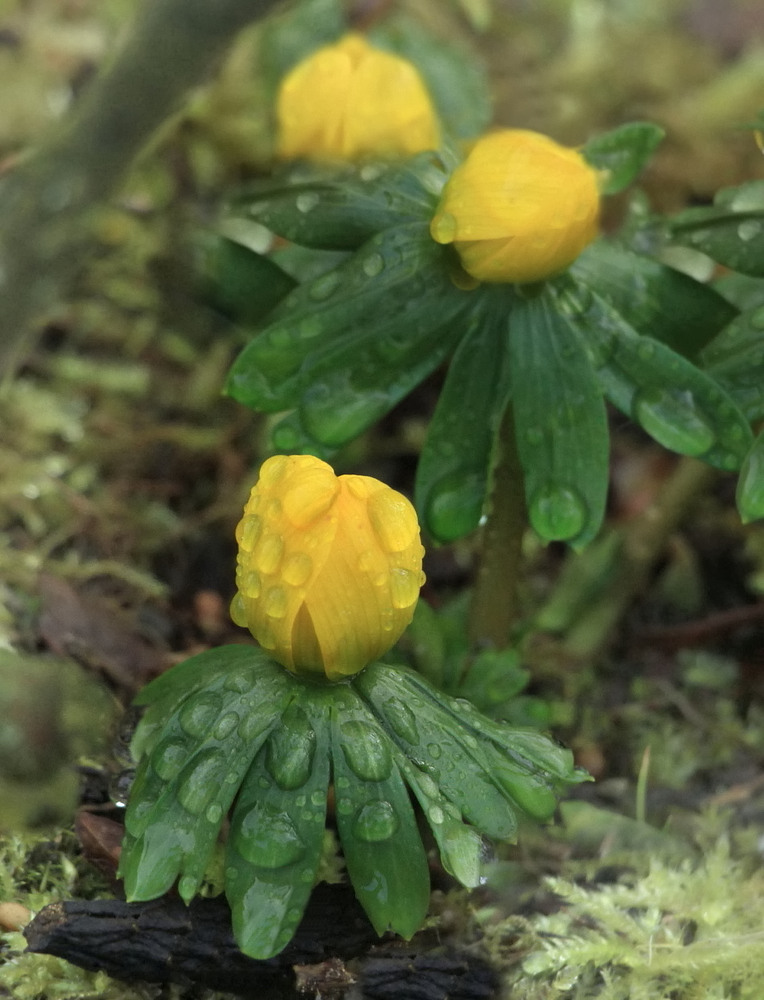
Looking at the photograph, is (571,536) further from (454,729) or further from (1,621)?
(1,621)

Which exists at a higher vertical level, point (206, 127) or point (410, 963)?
point (206, 127)

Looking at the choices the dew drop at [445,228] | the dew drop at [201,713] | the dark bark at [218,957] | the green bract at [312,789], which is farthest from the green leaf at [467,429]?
the dark bark at [218,957]

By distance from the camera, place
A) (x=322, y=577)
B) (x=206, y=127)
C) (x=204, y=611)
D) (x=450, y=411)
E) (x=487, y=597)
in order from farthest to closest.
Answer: (x=206, y=127), (x=204, y=611), (x=487, y=597), (x=450, y=411), (x=322, y=577)

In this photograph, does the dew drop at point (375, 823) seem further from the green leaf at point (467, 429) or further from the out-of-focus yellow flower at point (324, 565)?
the green leaf at point (467, 429)

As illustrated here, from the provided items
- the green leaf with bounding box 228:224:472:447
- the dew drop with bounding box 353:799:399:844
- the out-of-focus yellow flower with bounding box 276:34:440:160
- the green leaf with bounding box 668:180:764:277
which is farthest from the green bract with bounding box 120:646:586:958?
the out-of-focus yellow flower with bounding box 276:34:440:160

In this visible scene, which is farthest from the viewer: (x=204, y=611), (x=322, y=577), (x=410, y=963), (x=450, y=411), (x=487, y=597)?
(x=204, y=611)

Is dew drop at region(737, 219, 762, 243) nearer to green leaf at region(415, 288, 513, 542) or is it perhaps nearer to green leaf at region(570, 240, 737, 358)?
green leaf at region(570, 240, 737, 358)

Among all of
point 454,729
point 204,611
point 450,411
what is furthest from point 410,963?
point 204,611
